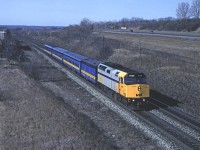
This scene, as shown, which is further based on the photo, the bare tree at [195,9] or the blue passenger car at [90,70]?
the bare tree at [195,9]

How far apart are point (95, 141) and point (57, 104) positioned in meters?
9.03

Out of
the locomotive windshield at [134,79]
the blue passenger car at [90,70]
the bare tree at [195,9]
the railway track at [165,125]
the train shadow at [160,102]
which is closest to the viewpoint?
the railway track at [165,125]

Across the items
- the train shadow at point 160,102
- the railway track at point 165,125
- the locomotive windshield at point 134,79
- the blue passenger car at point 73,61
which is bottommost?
the train shadow at point 160,102

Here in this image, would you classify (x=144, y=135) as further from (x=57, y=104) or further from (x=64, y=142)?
(x=57, y=104)

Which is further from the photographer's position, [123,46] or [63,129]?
[123,46]

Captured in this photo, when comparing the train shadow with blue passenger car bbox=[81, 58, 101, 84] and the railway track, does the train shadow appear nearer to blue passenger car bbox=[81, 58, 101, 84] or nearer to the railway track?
the railway track

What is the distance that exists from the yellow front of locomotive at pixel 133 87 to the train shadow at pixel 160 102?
1.48 metres

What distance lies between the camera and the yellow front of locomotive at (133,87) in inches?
981

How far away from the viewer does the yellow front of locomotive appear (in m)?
24.9

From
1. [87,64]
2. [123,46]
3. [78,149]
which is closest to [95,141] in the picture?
[78,149]

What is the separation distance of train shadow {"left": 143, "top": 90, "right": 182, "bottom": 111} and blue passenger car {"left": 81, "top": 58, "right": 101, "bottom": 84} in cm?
629

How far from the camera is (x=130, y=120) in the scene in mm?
23016

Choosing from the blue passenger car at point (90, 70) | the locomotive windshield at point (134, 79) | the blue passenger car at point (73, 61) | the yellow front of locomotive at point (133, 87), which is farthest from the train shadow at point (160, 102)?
the blue passenger car at point (73, 61)

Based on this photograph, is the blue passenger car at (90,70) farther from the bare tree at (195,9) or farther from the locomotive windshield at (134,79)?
the bare tree at (195,9)
